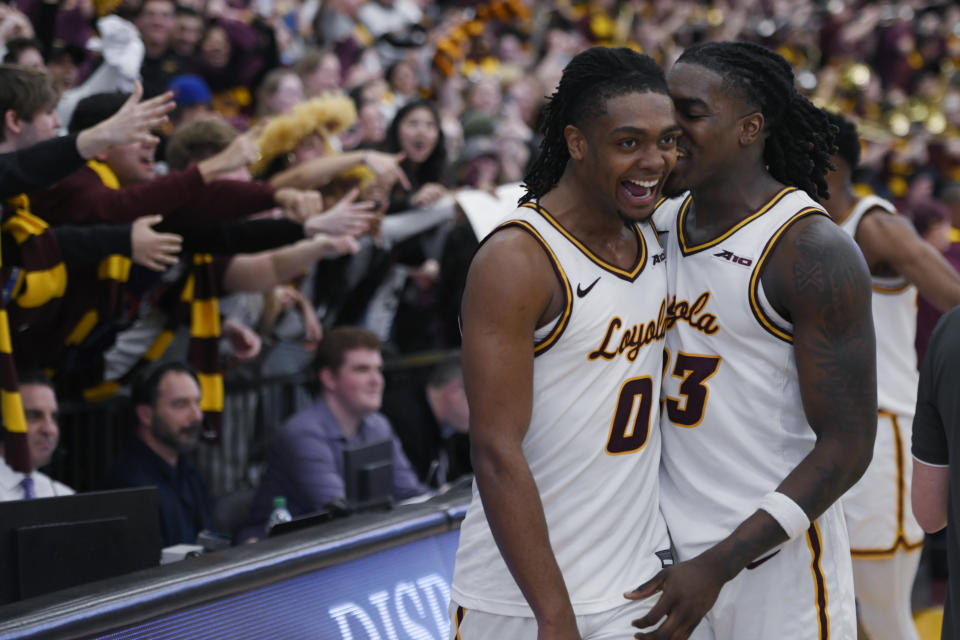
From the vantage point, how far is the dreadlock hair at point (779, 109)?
2775mm

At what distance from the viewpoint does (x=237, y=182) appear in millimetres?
5016

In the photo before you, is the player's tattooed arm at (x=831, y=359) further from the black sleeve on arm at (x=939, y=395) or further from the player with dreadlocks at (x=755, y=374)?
the black sleeve on arm at (x=939, y=395)

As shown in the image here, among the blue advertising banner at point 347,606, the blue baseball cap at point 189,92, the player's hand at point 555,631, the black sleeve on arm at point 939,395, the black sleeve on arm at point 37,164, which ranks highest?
the blue baseball cap at point 189,92

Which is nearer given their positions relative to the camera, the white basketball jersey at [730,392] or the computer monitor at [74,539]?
the white basketball jersey at [730,392]

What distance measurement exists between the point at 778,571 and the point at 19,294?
286 cm

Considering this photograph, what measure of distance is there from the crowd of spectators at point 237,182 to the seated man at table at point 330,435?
0.33 metres

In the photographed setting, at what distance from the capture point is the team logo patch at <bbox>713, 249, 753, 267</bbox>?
263cm

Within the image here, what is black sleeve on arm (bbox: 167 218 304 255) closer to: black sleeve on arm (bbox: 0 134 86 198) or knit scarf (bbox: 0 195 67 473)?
knit scarf (bbox: 0 195 67 473)

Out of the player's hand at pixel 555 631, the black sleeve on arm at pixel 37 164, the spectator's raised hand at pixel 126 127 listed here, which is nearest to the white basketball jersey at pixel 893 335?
the player's hand at pixel 555 631

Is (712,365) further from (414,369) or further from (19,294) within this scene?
(414,369)

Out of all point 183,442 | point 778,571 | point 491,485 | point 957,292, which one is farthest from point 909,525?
point 183,442

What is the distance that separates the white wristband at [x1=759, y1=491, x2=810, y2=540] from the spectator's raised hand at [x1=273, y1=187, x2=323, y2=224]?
2972 millimetres

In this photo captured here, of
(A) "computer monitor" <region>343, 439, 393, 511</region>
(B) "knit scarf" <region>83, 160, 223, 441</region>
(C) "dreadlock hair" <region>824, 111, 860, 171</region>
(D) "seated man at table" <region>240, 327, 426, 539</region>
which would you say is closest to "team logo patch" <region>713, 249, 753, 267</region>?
(C) "dreadlock hair" <region>824, 111, 860, 171</region>

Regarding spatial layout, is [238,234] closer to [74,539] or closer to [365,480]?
[365,480]
